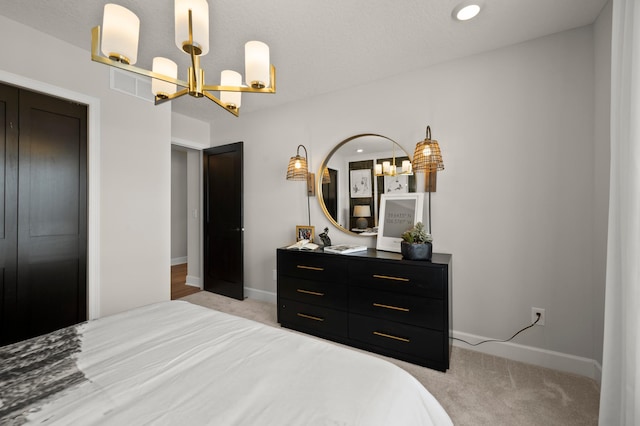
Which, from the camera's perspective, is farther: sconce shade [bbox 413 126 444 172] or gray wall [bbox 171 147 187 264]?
gray wall [bbox 171 147 187 264]

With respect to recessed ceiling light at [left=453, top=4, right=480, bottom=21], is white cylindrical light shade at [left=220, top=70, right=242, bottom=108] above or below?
below

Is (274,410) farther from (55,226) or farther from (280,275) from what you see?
(55,226)

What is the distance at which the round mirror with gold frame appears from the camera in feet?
8.95

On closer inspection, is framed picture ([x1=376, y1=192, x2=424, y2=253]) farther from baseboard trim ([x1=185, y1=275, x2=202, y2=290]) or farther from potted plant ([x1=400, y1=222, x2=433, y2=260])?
baseboard trim ([x1=185, y1=275, x2=202, y2=290])

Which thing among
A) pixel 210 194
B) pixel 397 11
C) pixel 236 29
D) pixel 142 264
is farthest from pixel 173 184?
pixel 397 11

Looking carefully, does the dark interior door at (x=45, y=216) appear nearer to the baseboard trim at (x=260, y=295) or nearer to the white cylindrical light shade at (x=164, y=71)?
the white cylindrical light shade at (x=164, y=71)

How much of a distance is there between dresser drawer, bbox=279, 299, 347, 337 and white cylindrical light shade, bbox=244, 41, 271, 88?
1.97 meters

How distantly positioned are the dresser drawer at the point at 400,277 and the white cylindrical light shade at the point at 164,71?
6.05 ft

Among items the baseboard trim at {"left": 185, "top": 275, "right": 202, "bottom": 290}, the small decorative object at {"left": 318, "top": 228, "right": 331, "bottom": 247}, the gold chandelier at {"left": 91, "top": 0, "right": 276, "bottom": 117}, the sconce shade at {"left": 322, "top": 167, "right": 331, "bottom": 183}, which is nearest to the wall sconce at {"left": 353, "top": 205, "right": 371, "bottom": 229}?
the small decorative object at {"left": 318, "top": 228, "right": 331, "bottom": 247}

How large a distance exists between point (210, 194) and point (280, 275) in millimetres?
1957

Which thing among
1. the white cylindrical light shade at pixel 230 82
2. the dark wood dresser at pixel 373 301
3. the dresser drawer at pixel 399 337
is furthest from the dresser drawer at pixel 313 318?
the white cylindrical light shade at pixel 230 82

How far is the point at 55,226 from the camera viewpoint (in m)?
2.28

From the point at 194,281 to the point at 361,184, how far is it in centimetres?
319

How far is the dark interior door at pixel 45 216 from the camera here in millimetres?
2088
